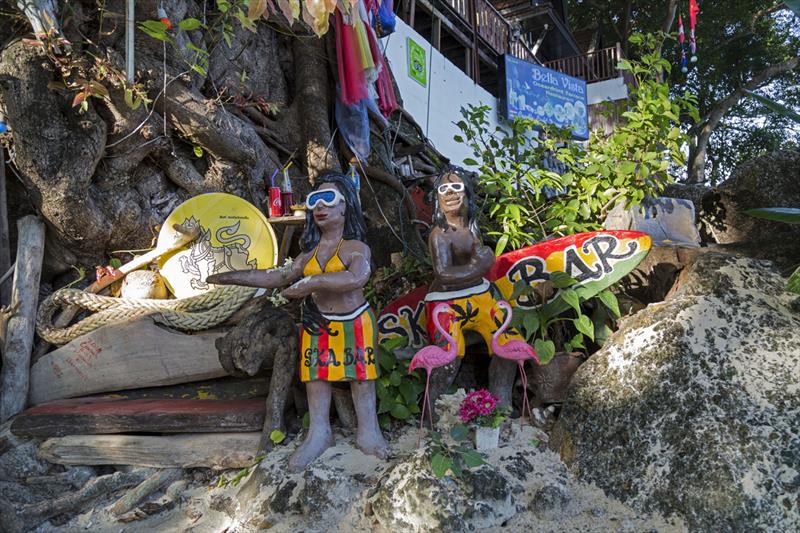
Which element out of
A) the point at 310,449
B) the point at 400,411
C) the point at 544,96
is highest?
the point at 544,96

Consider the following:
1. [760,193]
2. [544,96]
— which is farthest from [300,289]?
[544,96]

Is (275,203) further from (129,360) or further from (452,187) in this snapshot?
(452,187)

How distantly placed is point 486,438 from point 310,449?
2.67 ft

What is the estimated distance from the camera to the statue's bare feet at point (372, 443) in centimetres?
293

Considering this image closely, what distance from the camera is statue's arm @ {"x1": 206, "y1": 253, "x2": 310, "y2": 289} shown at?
307 centimetres

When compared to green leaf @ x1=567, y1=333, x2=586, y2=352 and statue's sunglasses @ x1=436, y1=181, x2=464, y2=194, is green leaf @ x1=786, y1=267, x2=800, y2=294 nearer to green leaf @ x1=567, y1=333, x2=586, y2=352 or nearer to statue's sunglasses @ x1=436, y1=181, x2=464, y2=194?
green leaf @ x1=567, y1=333, x2=586, y2=352

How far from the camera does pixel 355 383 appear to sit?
305 centimetres

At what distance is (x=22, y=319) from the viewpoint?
451 cm

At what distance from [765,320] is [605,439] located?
3.03 ft

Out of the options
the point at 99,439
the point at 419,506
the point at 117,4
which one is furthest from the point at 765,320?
the point at 117,4

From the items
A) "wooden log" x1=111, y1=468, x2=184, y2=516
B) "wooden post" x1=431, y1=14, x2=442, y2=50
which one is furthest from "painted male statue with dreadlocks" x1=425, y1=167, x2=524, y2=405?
"wooden post" x1=431, y1=14, x2=442, y2=50

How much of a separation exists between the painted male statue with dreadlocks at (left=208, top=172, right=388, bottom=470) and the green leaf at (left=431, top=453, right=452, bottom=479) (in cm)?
46

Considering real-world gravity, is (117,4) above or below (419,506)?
above

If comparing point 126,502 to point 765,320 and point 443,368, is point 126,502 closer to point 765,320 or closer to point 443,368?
point 443,368
